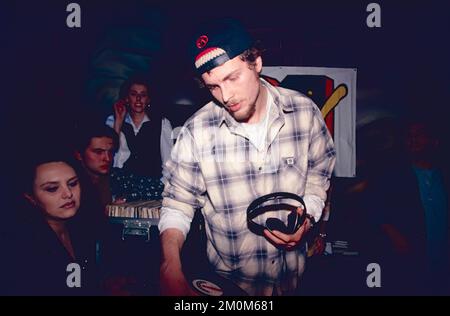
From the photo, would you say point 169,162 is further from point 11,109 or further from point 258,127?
point 11,109

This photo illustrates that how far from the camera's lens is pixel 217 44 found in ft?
7.19

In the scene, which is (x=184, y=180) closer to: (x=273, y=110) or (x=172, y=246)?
(x=172, y=246)

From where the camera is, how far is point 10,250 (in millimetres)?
2457

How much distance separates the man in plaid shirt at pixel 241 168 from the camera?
228 cm

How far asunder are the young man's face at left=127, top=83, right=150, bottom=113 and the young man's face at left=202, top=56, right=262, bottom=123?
1.24ft

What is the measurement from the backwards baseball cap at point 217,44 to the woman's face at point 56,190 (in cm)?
94

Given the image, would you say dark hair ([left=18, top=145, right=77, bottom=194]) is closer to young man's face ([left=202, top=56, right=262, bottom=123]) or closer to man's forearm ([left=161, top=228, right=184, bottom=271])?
man's forearm ([left=161, top=228, right=184, bottom=271])

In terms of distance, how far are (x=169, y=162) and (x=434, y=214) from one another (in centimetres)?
152

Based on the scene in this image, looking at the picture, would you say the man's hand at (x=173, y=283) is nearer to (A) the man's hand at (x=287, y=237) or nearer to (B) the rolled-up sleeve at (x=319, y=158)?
(A) the man's hand at (x=287, y=237)

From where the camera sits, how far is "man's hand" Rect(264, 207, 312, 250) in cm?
232

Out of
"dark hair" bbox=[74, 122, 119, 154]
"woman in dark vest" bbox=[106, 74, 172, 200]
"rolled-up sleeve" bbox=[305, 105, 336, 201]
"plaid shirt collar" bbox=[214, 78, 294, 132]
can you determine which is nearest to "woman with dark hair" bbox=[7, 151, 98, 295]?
"dark hair" bbox=[74, 122, 119, 154]

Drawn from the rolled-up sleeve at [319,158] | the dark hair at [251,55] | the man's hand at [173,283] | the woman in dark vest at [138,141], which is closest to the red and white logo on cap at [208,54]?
the dark hair at [251,55]

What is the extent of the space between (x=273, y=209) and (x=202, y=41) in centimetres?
95
